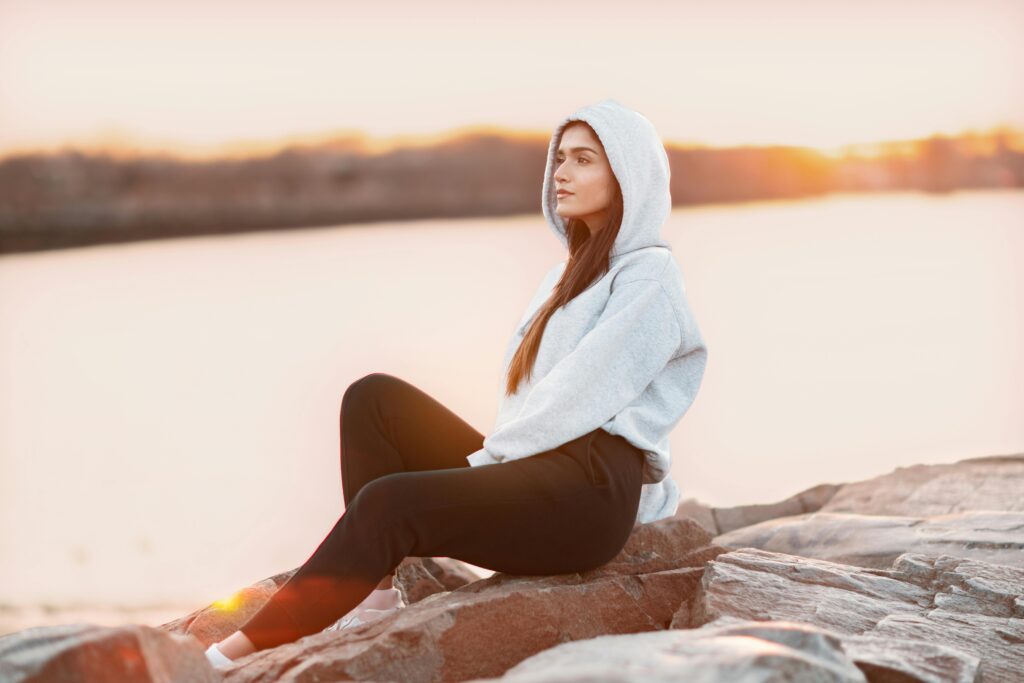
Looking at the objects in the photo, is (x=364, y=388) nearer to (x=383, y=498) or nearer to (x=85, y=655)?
(x=383, y=498)

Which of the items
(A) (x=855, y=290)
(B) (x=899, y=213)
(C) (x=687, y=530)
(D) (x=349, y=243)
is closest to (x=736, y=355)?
(A) (x=855, y=290)

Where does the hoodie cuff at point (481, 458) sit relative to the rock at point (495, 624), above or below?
above

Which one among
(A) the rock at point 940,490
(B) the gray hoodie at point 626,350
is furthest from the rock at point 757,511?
(B) the gray hoodie at point 626,350

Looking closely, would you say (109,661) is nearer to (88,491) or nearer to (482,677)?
(482,677)

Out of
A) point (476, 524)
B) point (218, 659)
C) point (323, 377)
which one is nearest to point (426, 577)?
point (476, 524)

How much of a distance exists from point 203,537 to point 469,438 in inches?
122

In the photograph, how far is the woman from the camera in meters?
2.44

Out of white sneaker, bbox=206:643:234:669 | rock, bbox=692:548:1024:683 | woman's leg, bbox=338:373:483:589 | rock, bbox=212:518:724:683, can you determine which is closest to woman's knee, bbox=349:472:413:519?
rock, bbox=212:518:724:683

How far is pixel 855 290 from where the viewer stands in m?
12.1

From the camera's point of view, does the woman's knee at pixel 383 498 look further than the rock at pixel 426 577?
No

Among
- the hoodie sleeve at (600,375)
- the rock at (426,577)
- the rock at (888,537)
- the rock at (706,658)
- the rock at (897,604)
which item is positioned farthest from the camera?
the rock at (426,577)

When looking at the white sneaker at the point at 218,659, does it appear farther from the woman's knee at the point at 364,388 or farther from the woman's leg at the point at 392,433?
the woman's knee at the point at 364,388

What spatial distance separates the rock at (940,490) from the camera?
13.3 ft

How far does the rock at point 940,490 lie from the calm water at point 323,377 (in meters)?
1.10
